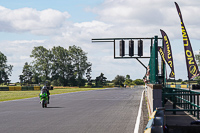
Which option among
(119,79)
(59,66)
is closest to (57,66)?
(59,66)

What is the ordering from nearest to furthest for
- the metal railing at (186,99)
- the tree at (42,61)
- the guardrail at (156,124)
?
the guardrail at (156,124), the metal railing at (186,99), the tree at (42,61)

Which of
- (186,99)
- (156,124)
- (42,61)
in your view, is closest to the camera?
(156,124)

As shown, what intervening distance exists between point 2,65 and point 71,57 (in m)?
24.8

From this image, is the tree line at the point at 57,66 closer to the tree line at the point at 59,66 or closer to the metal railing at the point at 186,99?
the tree line at the point at 59,66

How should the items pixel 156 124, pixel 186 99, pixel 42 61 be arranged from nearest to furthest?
pixel 156 124 < pixel 186 99 < pixel 42 61

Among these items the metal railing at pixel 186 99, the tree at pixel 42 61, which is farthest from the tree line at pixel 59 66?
the metal railing at pixel 186 99

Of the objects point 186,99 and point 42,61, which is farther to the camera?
point 42,61

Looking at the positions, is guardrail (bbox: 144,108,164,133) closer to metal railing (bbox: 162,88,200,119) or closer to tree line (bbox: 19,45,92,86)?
metal railing (bbox: 162,88,200,119)

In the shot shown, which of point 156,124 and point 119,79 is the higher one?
point 119,79

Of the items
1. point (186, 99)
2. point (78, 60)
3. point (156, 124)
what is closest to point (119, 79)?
point (78, 60)

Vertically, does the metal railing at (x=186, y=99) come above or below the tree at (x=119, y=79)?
below

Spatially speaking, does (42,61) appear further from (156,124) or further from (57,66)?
(156,124)

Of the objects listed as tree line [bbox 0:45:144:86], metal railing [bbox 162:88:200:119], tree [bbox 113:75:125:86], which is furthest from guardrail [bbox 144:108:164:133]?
tree [bbox 113:75:125:86]

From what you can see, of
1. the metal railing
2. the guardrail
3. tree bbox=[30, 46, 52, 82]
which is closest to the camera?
the guardrail
